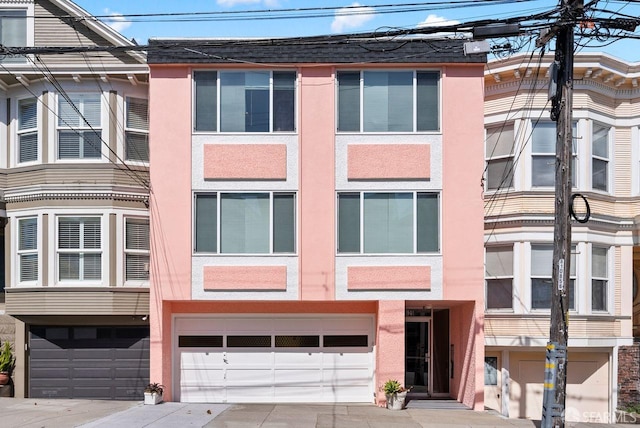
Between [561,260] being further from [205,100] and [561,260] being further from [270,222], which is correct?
[205,100]

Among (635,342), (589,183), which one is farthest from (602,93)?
(635,342)

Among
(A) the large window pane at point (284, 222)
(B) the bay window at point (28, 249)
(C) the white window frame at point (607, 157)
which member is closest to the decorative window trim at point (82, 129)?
(B) the bay window at point (28, 249)

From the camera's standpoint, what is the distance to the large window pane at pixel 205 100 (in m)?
16.5

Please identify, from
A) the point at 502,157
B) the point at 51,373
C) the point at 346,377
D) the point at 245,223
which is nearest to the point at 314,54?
the point at 245,223

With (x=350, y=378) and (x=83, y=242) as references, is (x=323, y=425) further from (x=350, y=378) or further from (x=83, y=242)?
(x=83, y=242)

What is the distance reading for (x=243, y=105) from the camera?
16516 millimetres

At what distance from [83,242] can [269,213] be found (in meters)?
4.42

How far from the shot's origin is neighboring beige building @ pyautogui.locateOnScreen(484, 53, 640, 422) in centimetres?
1775

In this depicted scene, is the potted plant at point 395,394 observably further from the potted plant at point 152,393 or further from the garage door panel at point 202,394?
the potted plant at point 152,393

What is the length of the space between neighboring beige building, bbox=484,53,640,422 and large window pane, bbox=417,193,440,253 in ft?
8.54

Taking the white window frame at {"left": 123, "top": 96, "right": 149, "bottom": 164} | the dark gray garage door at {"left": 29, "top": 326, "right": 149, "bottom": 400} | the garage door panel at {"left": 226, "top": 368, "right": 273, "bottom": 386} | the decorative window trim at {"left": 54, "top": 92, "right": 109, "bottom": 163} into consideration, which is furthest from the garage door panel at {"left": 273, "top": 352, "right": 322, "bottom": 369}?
the decorative window trim at {"left": 54, "top": 92, "right": 109, "bottom": 163}

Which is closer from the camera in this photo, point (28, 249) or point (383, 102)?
point (383, 102)

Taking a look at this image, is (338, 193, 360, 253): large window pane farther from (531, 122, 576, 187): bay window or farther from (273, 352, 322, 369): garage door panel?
(531, 122, 576, 187): bay window

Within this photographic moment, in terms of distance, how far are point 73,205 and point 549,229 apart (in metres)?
11.5
